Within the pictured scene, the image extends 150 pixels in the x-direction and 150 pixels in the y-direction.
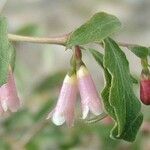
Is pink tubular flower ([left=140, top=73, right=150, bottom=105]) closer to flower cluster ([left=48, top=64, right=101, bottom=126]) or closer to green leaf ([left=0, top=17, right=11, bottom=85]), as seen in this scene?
flower cluster ([left=48, top=64, right=101, bottom=126])

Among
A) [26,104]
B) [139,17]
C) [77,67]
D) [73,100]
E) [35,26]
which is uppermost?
[77,67]

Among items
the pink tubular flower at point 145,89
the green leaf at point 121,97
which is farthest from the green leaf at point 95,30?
the pink tubular flower at point 145,89

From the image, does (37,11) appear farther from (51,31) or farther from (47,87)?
(47,87)

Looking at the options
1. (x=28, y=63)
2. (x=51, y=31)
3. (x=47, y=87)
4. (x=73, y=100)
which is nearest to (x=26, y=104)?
(x=47, y=87)

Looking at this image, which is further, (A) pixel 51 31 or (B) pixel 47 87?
(A) pixel 51 31

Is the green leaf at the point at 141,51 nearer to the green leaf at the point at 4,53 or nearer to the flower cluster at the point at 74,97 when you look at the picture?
the flower cluster at the point at 74,97

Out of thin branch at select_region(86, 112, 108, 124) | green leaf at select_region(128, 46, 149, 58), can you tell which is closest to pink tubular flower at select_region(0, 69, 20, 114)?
thin branch at select_region(86, 112, 108, 124)
